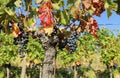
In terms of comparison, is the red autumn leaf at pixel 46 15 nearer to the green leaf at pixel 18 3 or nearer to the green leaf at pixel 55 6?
the green leaf at pixel 55 6

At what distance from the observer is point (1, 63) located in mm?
43281

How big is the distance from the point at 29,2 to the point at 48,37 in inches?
50.2

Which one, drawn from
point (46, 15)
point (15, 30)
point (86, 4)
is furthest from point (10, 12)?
point (86, 4)

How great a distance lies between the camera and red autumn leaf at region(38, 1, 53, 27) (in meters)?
2.83

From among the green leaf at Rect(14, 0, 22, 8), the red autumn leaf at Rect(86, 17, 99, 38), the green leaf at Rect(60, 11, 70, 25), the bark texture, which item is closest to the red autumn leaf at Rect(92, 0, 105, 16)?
the red autumn leaf at Rect(86, 17, 99, 38)

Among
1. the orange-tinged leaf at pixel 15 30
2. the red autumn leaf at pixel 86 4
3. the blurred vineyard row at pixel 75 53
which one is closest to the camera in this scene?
the red autumn leaf at pixel 86 4

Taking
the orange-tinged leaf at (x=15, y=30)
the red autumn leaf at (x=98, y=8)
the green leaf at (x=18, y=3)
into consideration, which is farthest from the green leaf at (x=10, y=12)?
the red autumn leaf at (x=98, y=8)

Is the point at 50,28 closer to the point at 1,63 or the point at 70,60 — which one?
the point at 1,63

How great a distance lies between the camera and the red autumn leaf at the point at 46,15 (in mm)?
2829

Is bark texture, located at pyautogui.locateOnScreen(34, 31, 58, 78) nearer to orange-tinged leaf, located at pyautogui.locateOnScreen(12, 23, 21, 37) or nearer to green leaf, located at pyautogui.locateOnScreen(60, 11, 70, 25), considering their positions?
orange-tinged leaf, located at pyautogui.locateOnScreen(12, 23, 21, 37)

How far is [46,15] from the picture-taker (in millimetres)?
2838

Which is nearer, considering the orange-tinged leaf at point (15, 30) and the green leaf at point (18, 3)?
the green leaf at point (18, 3)

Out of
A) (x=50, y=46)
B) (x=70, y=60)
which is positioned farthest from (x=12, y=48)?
(x=50, y=46)

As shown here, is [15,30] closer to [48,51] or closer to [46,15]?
[46,15]
